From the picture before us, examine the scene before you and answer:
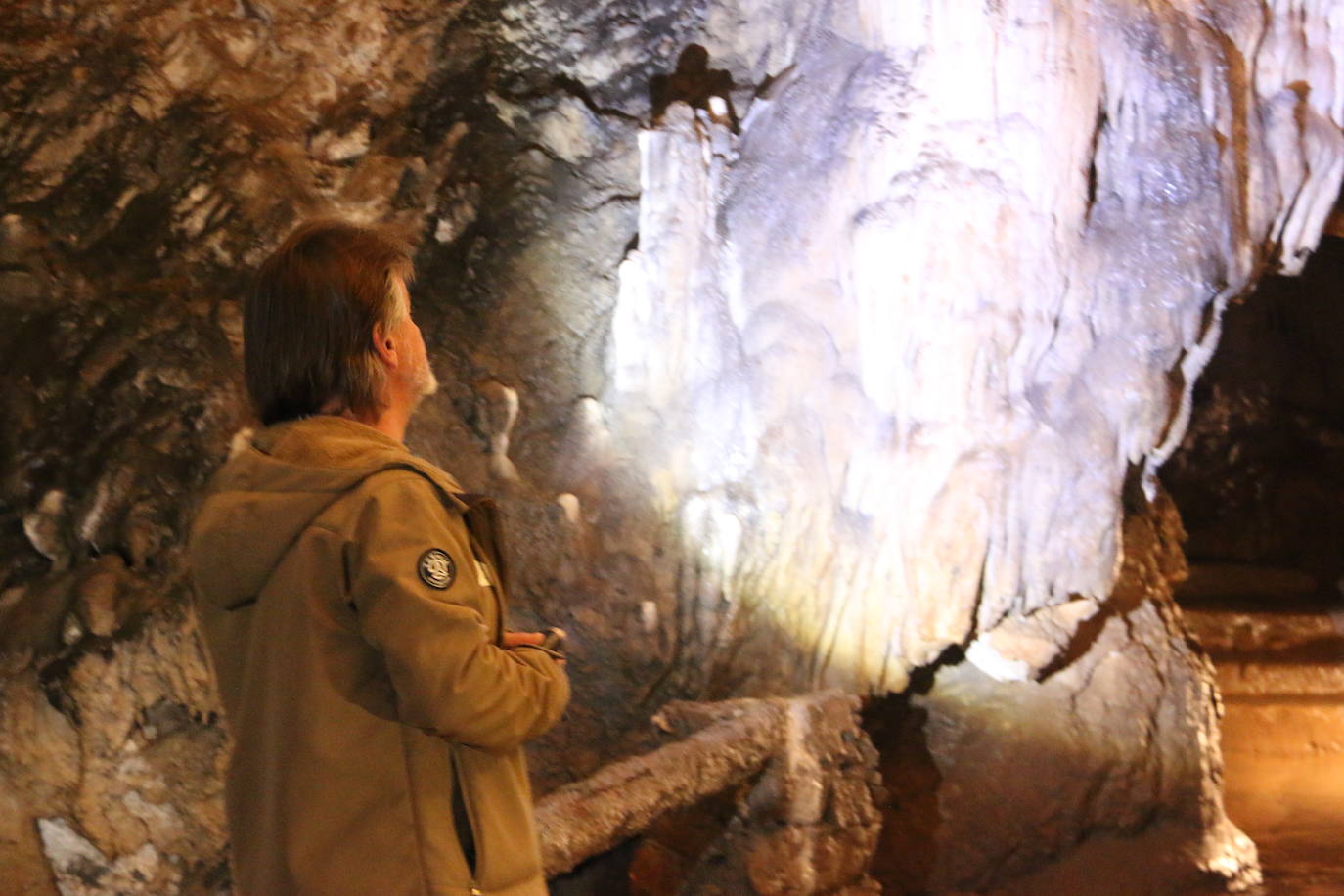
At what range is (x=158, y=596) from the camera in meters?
3.51

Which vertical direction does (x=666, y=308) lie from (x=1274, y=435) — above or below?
above

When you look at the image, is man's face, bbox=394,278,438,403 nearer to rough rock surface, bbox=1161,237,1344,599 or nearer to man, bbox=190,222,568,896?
man, bbox=190,222,568,896

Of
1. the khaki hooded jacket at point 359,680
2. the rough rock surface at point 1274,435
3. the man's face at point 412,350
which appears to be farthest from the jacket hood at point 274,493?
the rough rock surface at point 1274,435

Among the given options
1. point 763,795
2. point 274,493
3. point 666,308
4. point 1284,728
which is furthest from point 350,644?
point 1284,728

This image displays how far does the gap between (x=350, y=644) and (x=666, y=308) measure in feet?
10.1

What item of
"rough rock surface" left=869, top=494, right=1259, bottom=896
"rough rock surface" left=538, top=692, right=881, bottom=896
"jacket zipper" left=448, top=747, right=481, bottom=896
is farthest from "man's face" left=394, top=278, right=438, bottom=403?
"rough rock surface" left=869, top=494, right=1259, bottom=896

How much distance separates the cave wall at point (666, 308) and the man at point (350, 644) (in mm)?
2520

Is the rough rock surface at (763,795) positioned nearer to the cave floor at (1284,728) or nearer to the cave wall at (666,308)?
the cave wall at (666,308)

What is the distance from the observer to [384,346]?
132 centimetres

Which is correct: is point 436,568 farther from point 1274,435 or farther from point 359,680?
point 1274,435

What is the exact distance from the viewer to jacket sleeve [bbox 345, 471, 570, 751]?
1.14m

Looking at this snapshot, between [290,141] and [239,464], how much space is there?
340cm

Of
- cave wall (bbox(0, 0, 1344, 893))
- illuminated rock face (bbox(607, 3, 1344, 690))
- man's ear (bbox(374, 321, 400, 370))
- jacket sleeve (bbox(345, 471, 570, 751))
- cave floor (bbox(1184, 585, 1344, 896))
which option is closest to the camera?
jacket sleeve (bbox(345, 471, 570, 751))

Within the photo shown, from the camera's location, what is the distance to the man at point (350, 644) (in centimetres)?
116
